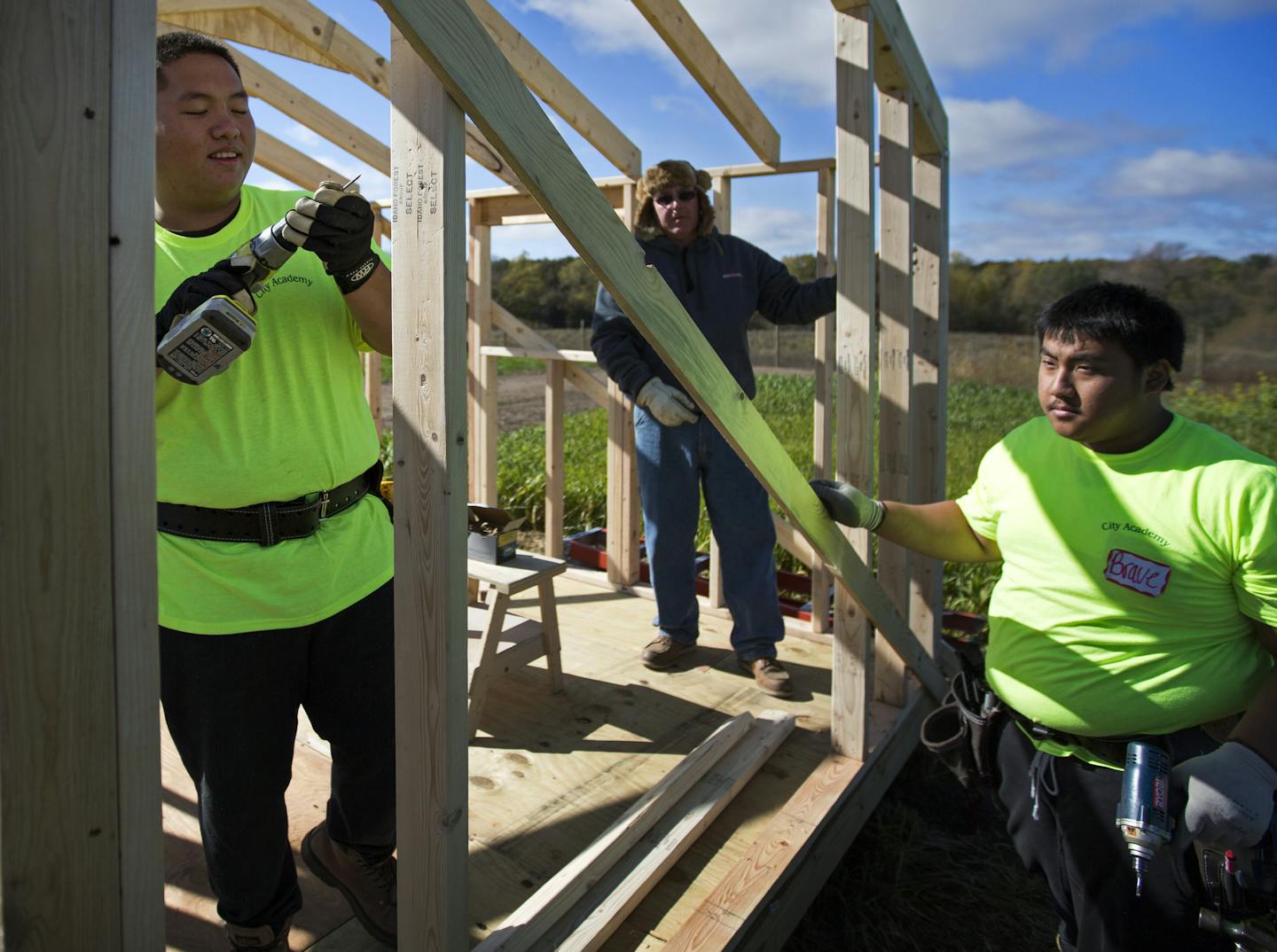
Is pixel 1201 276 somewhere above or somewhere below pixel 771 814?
above

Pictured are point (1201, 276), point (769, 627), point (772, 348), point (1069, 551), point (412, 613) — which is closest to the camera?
point (412, 613)

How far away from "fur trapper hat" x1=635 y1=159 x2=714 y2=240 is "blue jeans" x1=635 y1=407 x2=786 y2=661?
0.76 m

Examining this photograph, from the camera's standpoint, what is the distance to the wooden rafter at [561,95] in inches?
156

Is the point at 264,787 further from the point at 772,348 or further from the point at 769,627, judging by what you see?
the point at 772,348

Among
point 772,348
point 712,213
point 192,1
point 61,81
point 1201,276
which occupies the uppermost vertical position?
point 1201,276

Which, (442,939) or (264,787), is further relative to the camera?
(264,787)

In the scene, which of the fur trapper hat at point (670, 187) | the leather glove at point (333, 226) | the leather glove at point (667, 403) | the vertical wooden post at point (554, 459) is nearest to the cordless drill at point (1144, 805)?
the leather glove at point (333, 226)

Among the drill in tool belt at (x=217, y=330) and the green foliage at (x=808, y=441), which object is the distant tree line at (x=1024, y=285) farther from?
the drill in tool belt at (x=217, y=330)

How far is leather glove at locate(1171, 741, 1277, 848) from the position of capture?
5.35ft

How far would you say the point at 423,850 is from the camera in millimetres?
1534

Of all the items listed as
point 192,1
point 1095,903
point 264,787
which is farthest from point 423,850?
point 192,1

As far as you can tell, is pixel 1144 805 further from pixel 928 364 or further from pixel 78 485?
pixel 928 364

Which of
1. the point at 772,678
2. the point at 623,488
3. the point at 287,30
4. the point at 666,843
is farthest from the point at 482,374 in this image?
the point at 666,843

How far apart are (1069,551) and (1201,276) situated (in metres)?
34.2
